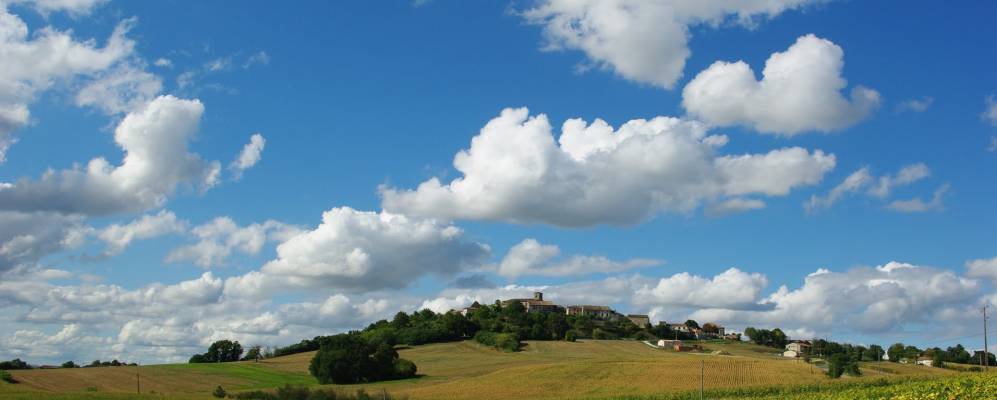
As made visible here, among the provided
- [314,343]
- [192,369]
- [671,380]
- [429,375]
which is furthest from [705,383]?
[314,343]

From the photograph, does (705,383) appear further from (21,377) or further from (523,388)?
(21,377)

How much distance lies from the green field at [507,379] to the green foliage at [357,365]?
2.92 metres

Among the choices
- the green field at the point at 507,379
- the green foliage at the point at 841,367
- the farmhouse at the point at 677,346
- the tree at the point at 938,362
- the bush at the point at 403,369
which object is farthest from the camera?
the farmhouse at the point at 677,346

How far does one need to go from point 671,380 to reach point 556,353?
206ft

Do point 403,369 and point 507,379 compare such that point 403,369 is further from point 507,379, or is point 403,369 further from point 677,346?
point 677,346

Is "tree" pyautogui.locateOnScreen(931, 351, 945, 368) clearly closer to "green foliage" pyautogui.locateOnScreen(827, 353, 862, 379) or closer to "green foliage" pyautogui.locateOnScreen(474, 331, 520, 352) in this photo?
"green foliage" pyautogui.locateOnScreen(827, 353, 862, 379)

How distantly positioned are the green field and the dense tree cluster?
30747 millimetres

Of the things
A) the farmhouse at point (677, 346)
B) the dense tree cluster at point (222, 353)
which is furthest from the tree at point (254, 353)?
the farmhouse at point (677, 346)

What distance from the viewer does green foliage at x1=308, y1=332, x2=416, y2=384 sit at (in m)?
114

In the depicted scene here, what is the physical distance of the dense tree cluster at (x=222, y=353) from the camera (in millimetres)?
164875

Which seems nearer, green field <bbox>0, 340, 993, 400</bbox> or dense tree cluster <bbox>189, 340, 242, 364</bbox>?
green field <bbox>0, 340, 993, 400</bbox>

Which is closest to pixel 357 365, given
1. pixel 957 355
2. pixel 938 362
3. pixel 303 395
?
pixel 303 395

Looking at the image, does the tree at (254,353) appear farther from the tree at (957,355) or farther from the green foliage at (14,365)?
the tree at (957,355)

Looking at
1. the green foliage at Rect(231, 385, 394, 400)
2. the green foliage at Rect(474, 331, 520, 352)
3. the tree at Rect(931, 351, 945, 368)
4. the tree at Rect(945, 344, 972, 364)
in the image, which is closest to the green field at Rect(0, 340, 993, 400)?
the green foliage at Rect(231, 385, 394, 400)
